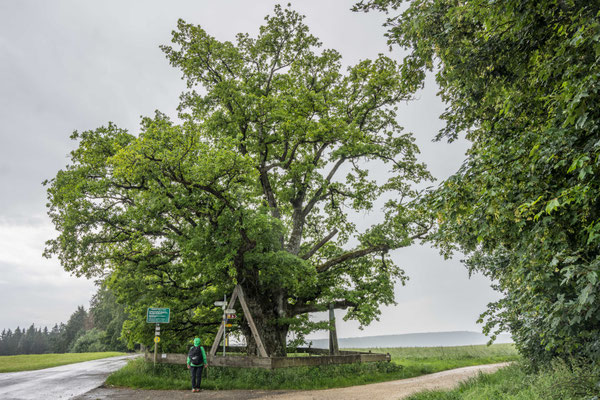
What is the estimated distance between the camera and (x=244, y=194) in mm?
12680

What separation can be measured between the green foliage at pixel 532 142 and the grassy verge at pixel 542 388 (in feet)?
1.69

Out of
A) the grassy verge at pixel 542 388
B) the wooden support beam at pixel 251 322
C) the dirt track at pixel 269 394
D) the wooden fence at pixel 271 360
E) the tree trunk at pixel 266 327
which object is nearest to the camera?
the grassy verge at pixel 542 388

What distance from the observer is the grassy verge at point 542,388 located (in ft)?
17.3

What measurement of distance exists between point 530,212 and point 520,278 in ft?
6.72

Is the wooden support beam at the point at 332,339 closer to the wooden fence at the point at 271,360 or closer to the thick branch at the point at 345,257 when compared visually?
the wooden fence at the point at 271,360

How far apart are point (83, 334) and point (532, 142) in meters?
72.8

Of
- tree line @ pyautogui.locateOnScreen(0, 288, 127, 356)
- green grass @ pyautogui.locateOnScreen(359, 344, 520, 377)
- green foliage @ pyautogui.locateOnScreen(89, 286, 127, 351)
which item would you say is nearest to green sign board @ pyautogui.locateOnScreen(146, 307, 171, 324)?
green grass @ pyautogui.locateOnScreen(359, 344, 520, 377)

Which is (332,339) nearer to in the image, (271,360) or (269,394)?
(271,360)

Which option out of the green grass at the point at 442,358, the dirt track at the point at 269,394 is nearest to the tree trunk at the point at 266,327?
the dirt track at the point at 269,394

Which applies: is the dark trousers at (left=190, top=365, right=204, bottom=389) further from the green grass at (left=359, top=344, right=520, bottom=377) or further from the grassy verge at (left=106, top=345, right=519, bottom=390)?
the green grass at (left=359, top=344, right=520, bottom=377)

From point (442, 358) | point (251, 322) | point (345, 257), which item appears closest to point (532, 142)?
point (251, 322)

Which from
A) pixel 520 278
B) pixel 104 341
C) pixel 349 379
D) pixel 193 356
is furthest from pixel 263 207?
pixel 104 341

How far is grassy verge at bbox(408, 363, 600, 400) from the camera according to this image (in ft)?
17.3

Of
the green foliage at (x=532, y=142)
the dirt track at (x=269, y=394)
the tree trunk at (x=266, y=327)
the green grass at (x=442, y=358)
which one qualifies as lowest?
the green grass at (x=442, y=358)
